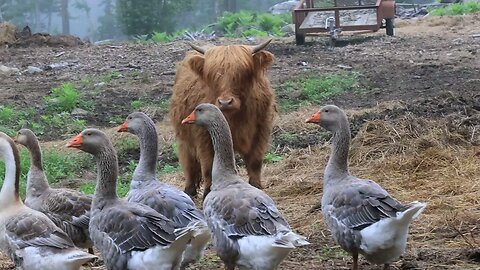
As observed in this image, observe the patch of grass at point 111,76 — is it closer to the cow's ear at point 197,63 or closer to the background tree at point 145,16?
the cow's ear at point 197,63

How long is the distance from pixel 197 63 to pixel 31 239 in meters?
4.27

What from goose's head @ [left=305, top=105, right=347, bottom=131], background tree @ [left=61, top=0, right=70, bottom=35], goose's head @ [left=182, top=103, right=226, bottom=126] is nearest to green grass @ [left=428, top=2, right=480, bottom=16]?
background tree @ [left=61, top=0, right=70, bottom=35]

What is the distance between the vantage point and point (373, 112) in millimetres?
14617

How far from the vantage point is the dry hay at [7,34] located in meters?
27.2

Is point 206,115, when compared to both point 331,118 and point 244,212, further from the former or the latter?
point 244,212

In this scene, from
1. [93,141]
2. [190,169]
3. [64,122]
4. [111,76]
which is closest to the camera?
[93,141]

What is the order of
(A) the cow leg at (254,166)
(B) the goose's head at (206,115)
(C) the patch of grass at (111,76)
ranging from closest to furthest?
1. (B) the goose's head at (206,115)
2. (A) the cow leg at (254,166)
3. (C) the patch of grass at (111,76)

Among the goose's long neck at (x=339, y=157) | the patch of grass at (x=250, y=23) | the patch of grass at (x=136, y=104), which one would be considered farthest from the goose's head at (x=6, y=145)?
the patch of grass at (x=250, y=23)

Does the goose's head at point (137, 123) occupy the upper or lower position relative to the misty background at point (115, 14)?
upper

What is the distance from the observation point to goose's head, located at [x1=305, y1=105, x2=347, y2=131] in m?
8.02

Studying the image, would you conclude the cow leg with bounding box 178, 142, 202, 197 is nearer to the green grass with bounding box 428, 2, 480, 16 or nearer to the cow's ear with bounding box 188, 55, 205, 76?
the cow's ear with bounding box 188, 55, 205, 76

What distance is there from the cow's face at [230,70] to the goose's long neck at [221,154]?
224 cm

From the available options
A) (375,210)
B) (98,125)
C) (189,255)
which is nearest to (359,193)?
(375,210)

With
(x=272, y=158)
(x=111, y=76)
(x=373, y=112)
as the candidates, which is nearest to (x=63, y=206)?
(x=272, y=158)
